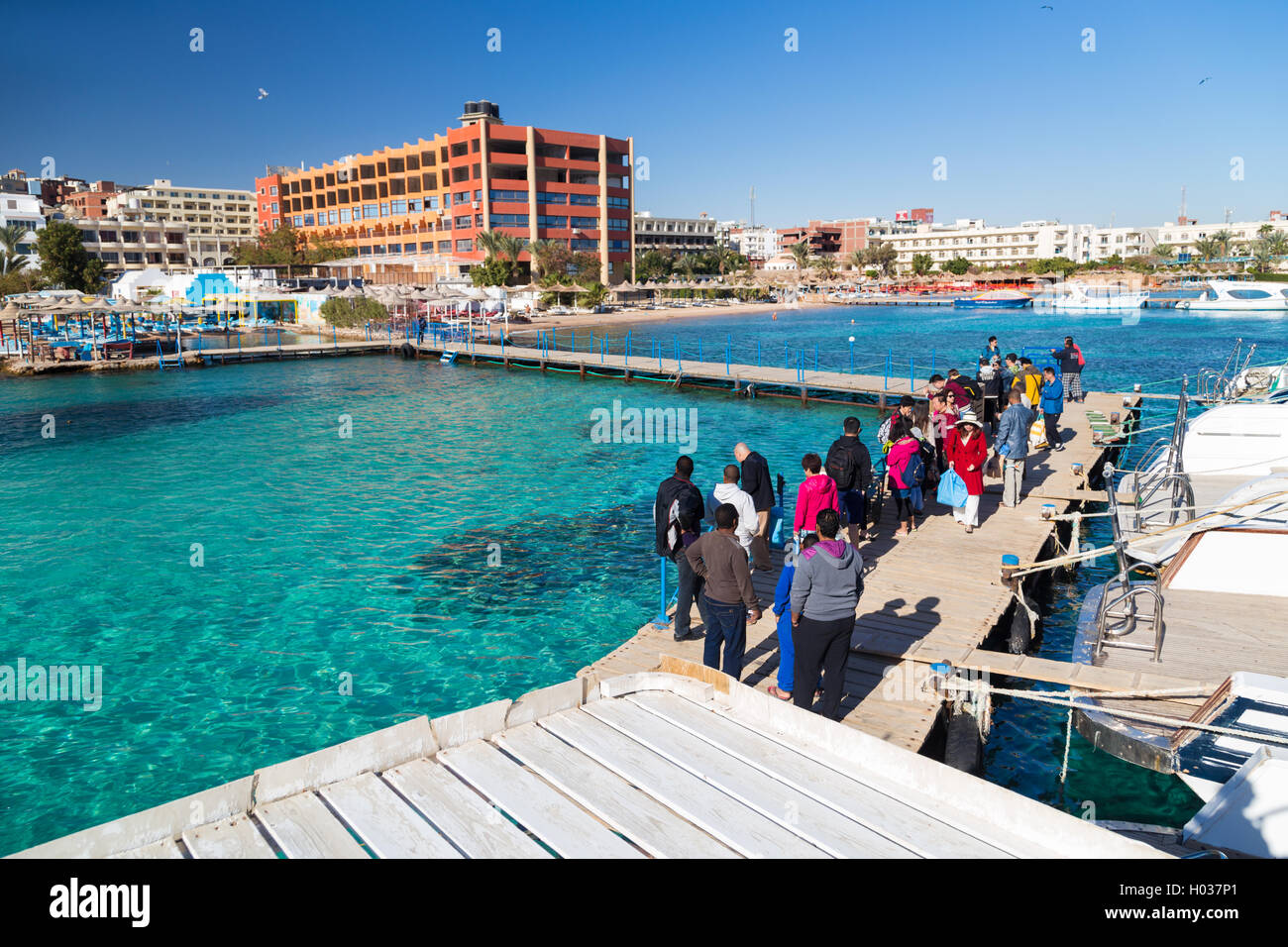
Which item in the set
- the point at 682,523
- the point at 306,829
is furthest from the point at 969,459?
the point at 306,829

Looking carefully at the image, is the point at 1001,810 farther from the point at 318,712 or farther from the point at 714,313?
the point at 714,313

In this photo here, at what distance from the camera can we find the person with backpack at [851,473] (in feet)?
38.9

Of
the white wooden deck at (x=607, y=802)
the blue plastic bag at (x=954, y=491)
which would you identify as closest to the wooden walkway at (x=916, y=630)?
the blue plastic bag at (x=954, y=491)

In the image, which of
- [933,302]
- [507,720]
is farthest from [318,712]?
[933,302]

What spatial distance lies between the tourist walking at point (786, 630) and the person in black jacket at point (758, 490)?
2.96 m

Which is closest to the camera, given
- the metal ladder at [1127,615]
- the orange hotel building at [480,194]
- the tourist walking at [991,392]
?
the metal ladder at [1127,615]

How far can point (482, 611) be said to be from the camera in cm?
1348

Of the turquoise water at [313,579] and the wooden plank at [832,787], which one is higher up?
the wooden plank at [832,787]

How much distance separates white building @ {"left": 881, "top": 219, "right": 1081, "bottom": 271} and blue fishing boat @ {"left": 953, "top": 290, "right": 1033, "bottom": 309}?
49010mm

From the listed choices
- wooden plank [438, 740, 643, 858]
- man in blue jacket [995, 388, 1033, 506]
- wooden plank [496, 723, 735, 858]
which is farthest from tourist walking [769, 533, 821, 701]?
man in blue jacket [995, 388, 1033, 506]

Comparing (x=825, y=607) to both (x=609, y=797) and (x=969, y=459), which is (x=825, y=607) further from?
(x=969, y=459)

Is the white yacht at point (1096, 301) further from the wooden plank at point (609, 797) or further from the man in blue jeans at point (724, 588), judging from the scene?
the wooden plank at point (609, 797)

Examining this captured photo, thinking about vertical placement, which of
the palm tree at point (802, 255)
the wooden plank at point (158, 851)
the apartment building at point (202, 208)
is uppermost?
the apartment building at point (202, 208)

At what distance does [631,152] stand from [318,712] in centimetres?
10952
